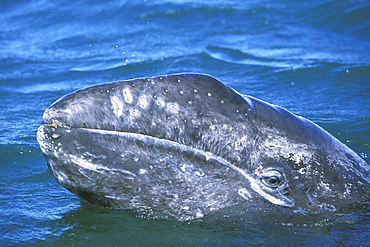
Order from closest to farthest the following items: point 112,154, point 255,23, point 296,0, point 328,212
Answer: point 112,154 < point 328,212 < point 255,23 < point 296,0

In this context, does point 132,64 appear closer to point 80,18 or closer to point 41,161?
point 80,18

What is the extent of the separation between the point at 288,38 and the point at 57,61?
718 cm

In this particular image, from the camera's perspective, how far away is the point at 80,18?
19.8 metres

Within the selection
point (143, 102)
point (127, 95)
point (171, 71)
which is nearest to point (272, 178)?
point (143, 102)

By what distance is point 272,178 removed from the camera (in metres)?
5.90

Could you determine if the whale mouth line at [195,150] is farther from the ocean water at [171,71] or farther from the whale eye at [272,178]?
the ocean water at [171,71]

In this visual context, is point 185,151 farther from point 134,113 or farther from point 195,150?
point 134,113

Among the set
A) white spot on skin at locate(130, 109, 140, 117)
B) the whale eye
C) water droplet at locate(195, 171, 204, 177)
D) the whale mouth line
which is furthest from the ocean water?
white spot on skin at locate(130, 109, 140, 117)

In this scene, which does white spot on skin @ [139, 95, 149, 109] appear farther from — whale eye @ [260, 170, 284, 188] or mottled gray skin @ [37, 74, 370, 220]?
whale eye @ [260, 170, 284, 188]

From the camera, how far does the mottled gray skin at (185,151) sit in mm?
5547

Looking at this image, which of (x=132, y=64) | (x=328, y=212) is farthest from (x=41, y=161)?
(x=132, y=64)

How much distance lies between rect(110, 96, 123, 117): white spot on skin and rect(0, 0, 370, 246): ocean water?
1242mm

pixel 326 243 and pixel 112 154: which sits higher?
pixel 112 154

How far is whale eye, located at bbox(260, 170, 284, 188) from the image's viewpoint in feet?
19.3
